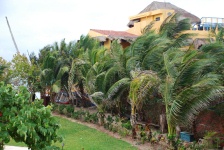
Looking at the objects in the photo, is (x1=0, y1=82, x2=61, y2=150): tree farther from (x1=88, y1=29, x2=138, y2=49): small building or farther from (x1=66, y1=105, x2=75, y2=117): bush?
(x1=88, y1=29, x2=138, y2=49): small building

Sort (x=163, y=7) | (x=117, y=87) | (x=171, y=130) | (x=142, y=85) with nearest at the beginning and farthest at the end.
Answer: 1. (x=171, y=130)
2. (x=142, y=85)
3. (x=117, y=87)
4. (x=163, y=7)

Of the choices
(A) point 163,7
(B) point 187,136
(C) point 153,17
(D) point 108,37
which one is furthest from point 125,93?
(A) point 163,7

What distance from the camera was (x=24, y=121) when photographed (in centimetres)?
606

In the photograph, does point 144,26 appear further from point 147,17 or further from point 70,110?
point 70,110

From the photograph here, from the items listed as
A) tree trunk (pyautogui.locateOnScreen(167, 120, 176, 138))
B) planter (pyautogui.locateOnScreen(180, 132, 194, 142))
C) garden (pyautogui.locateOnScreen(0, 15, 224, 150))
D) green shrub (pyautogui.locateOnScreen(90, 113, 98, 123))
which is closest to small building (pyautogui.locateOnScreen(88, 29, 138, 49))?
garden (pyautogui.locateOnScreen(0, 15, 224, 150))

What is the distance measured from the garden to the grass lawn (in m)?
0.04

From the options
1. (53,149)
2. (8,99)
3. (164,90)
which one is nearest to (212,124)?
(164,90)

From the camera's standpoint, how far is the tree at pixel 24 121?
6074 millimetres

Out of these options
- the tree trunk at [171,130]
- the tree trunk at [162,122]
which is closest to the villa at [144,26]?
the tree trunk at [162,122]

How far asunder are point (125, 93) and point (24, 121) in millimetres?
8366

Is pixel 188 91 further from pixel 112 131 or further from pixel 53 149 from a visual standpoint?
pixel 112 131

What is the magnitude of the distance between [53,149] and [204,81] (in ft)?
15.7

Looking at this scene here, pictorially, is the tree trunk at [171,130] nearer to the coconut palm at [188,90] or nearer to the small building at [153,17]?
the coconut palm at [188,90]

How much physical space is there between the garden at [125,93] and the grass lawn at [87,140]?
0.12 feet
